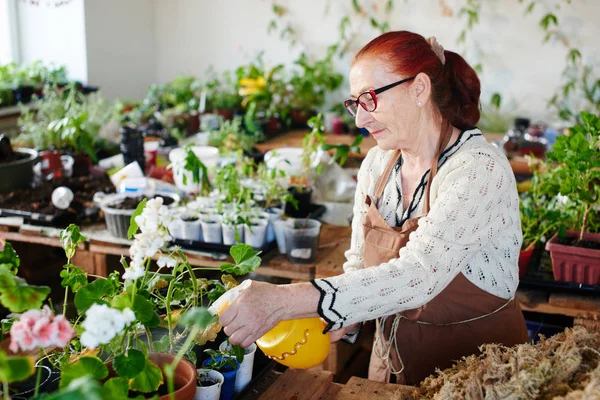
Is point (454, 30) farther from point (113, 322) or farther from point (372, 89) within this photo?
point (113, 322)

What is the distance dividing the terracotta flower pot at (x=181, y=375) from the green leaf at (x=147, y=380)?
0.20 ft

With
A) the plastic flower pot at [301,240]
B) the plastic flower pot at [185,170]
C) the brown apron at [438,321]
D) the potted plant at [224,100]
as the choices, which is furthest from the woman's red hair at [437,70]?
the potted plant at [224,100]

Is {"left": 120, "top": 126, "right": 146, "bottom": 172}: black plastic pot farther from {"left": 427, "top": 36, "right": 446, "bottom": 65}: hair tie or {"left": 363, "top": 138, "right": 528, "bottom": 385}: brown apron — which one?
{"left": 427, "top": 36, "right": 446, "bottom": 65}: hair tie

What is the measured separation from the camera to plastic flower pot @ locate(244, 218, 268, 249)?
2797 mm

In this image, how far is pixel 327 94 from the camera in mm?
6590

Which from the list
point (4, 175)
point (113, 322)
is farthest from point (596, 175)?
A: point (4, 175)

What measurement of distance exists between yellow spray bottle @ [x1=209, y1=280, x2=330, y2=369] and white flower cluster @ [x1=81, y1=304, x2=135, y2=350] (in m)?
0.49

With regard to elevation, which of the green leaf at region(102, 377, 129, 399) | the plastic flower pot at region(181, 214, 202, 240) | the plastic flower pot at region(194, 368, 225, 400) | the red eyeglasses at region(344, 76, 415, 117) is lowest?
the plastic flower pot at region(181, 214, 202, 240)

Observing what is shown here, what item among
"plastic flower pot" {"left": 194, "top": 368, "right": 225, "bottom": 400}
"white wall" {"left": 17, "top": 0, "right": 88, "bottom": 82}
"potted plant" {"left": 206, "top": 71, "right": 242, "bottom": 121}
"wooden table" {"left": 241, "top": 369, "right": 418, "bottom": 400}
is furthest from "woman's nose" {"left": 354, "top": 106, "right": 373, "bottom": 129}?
"white wall" {"left": 17, "top": 0, "right": 88, "bottom": 82}

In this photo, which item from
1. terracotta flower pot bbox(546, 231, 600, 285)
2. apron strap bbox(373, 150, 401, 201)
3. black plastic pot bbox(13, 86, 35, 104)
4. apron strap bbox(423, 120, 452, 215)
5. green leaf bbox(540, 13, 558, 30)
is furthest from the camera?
green leaf bbox(540, 13, 558, 30)

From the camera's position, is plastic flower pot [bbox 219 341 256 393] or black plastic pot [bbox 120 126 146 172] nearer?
plastic flower pot [bbox 219 341 256 393]

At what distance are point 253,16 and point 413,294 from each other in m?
5.23

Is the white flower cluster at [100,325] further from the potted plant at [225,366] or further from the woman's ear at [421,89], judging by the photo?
the woman's ear at [421,89]

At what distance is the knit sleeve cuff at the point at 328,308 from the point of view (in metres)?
1.72
